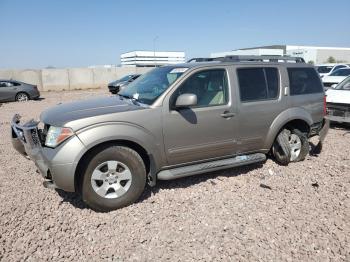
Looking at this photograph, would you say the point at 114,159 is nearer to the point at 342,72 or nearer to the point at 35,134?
the point at 35,134

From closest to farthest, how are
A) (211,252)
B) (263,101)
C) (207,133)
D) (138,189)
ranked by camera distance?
(211,252), (138,189), (207,133), (263,101)

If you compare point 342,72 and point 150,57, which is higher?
point 150,57

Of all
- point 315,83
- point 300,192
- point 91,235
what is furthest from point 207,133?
point 315,83

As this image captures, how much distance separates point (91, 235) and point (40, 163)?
3.50 ft

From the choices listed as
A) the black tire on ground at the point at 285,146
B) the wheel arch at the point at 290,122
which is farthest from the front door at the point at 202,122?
the black tire on ground at the point at 285,146

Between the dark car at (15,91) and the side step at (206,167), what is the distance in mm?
16301

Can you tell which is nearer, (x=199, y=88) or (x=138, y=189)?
(x=138, y=189)

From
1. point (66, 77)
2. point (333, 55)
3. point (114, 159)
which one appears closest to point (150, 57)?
point (66, 77)

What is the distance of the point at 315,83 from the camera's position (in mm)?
5512

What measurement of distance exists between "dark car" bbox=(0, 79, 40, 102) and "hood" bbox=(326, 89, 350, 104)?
16146 mm

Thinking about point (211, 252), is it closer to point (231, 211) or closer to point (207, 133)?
point (231, 211)

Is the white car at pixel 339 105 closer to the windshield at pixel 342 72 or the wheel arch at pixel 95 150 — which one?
the wheel arch at pixel 95 150

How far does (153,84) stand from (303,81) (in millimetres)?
2710

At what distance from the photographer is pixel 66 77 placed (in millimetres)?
32656
